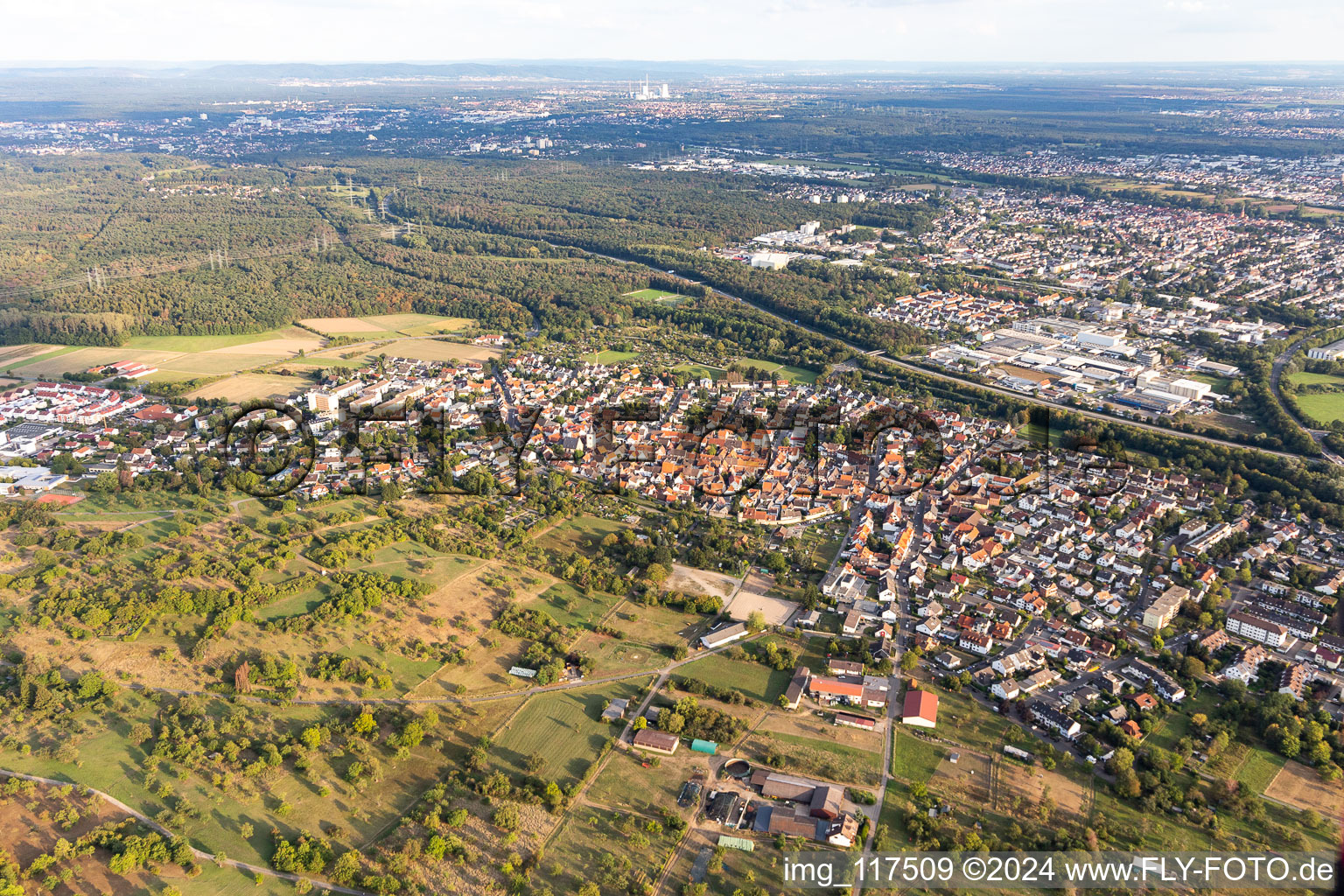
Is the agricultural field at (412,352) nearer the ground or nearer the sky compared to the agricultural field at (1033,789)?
nearer the sky

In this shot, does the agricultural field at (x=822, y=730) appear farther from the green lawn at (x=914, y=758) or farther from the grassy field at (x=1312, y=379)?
the grassy field at (x=1312, y=379)

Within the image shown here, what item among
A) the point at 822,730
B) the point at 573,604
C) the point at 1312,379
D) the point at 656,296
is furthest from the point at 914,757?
the point at 656,296

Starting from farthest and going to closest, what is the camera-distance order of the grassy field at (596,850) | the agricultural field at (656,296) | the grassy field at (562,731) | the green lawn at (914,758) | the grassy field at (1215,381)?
the agricultural field at (656,296) → the grassy field at (1215,381) → the grassy field at (562,731) → the green lawn at (914,758) → the grassy field at (596,850)

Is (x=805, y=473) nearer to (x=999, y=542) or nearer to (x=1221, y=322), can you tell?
(x=999, y=542)

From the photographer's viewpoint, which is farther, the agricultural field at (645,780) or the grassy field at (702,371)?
the grassy field at (702,371)

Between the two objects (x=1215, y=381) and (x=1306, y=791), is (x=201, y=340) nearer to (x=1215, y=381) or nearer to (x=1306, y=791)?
(x=1306, y=791)

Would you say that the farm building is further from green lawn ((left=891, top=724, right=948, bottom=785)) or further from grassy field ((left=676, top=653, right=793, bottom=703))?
green lawn ((left=891, top=724, right=948, bottom=785))

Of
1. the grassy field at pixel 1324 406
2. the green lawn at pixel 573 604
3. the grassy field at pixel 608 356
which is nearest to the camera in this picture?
the green lawn at pixel 573 604

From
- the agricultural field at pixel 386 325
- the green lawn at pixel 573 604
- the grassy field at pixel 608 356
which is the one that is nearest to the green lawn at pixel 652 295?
the grassy field at pixel 608 356

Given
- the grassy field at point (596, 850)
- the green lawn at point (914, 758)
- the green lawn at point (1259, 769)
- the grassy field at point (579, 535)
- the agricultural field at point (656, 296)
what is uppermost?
the agricultural field at point (656, 296)
